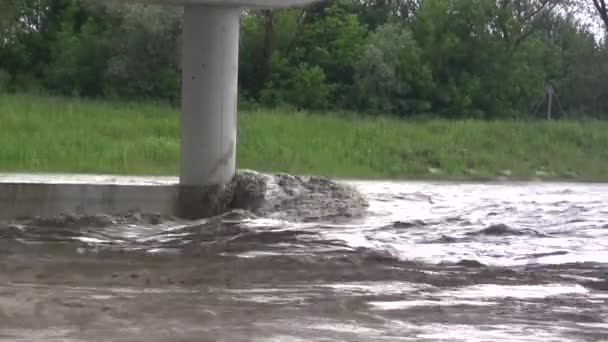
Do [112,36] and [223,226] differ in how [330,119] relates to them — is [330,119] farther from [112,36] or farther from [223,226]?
[223,226]

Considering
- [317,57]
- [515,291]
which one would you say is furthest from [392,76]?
[515,291]

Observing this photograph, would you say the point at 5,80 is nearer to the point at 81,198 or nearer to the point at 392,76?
the point at 392,76

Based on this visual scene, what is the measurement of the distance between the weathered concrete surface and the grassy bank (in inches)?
353

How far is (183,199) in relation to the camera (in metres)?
20.5

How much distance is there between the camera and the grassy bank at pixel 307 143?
3145 centimetres

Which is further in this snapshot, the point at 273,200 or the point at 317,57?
the point at 317,57

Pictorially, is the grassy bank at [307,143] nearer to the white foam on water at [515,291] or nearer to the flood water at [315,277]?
the flood water at [315,277]

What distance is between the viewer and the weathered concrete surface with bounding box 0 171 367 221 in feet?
64.6

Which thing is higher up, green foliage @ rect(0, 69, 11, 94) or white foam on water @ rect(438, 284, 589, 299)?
green foliage @ rect(0, 69, 11, 94)

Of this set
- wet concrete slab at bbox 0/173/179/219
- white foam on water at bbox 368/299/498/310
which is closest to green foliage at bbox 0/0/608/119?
wet concrete slab at bbox 0/173/179/219

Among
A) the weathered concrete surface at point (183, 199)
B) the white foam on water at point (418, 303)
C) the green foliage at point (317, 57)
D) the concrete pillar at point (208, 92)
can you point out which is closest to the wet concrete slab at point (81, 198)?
the weathered concrete surface at point (183, 199)

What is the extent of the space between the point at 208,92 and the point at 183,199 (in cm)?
192

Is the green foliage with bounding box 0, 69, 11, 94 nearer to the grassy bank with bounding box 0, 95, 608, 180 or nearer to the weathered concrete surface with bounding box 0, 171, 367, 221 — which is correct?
the grassy bank with bounding box 0, 95, 608, 180

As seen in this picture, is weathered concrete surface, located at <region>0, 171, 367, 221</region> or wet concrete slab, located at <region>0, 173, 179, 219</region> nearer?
wet concrete slab, located at <region>0, 173, 179, 219</region>
